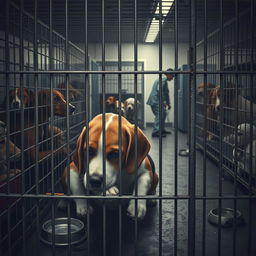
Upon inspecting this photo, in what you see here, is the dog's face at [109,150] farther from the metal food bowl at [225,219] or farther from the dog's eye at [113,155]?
the metal food bowl at [225,219]

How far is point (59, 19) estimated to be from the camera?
6801 millimetres

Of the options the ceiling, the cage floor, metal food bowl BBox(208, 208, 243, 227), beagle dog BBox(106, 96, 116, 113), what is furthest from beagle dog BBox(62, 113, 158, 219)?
beagle dog BBox(106, 96, 116, 113)

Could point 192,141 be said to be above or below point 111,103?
below

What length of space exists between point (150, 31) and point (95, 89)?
2.08 meters

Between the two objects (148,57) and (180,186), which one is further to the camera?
(148,57)

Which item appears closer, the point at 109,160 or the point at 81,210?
the point at 109,160

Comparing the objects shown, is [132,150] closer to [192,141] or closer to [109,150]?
[109,150]

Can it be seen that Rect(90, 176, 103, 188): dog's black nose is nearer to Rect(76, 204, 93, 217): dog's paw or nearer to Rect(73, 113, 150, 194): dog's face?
Rect(73, 113, 150, 194): dog's face

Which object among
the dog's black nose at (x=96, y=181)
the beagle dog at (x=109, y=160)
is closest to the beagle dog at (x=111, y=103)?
the beagle dog at (x=109, y=160)

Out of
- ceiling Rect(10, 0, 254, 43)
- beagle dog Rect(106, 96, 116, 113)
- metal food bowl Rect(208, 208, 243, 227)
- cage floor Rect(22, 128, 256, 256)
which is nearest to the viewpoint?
cage floor Rect(22, 128, 256, 256)

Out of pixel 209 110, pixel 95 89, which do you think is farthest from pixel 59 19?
pixel 209 110

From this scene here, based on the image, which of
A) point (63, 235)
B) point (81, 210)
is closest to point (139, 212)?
point (81, 210)

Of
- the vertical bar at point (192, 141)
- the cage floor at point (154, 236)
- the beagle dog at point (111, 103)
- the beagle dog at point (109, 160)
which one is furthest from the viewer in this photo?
the beagle dog at point (111, 103)

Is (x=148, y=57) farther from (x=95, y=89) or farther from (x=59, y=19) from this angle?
(x=59, y=19)
